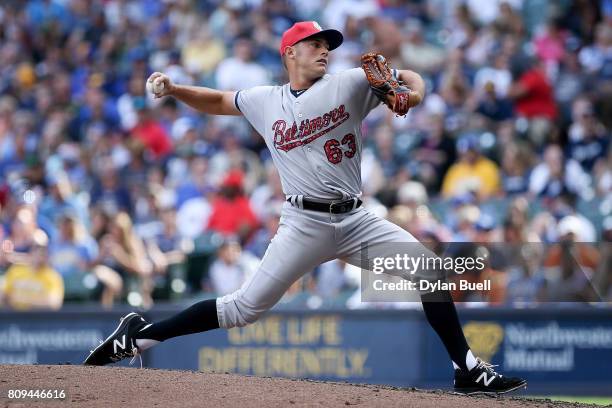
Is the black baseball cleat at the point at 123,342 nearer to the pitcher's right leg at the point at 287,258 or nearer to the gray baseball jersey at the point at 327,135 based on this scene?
the pitcher's right leg at the point at 287,258

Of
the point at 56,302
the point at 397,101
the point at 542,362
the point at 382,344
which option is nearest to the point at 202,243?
the point at 56,302

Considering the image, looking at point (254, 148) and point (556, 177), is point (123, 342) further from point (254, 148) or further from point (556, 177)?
point (254, 148)

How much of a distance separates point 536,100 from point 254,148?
332 centimetres

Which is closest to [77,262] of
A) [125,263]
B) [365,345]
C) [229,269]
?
[125,263]

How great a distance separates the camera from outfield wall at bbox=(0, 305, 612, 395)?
9.95m

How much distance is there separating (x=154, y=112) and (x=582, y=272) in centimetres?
590

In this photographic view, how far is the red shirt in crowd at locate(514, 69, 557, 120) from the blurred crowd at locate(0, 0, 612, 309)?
0.02 meters

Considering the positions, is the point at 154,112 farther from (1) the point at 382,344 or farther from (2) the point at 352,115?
(2) the point at 352,115

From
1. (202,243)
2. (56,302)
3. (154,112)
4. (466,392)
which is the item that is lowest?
(466,392)

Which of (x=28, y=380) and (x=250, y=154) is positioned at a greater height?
(x=250, y=154)

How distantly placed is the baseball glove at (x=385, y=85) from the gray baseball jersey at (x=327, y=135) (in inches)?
8.5

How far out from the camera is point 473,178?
11.7 meters

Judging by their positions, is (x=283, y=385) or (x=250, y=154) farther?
(x=250, y=154)

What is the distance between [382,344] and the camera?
9.95 metres
